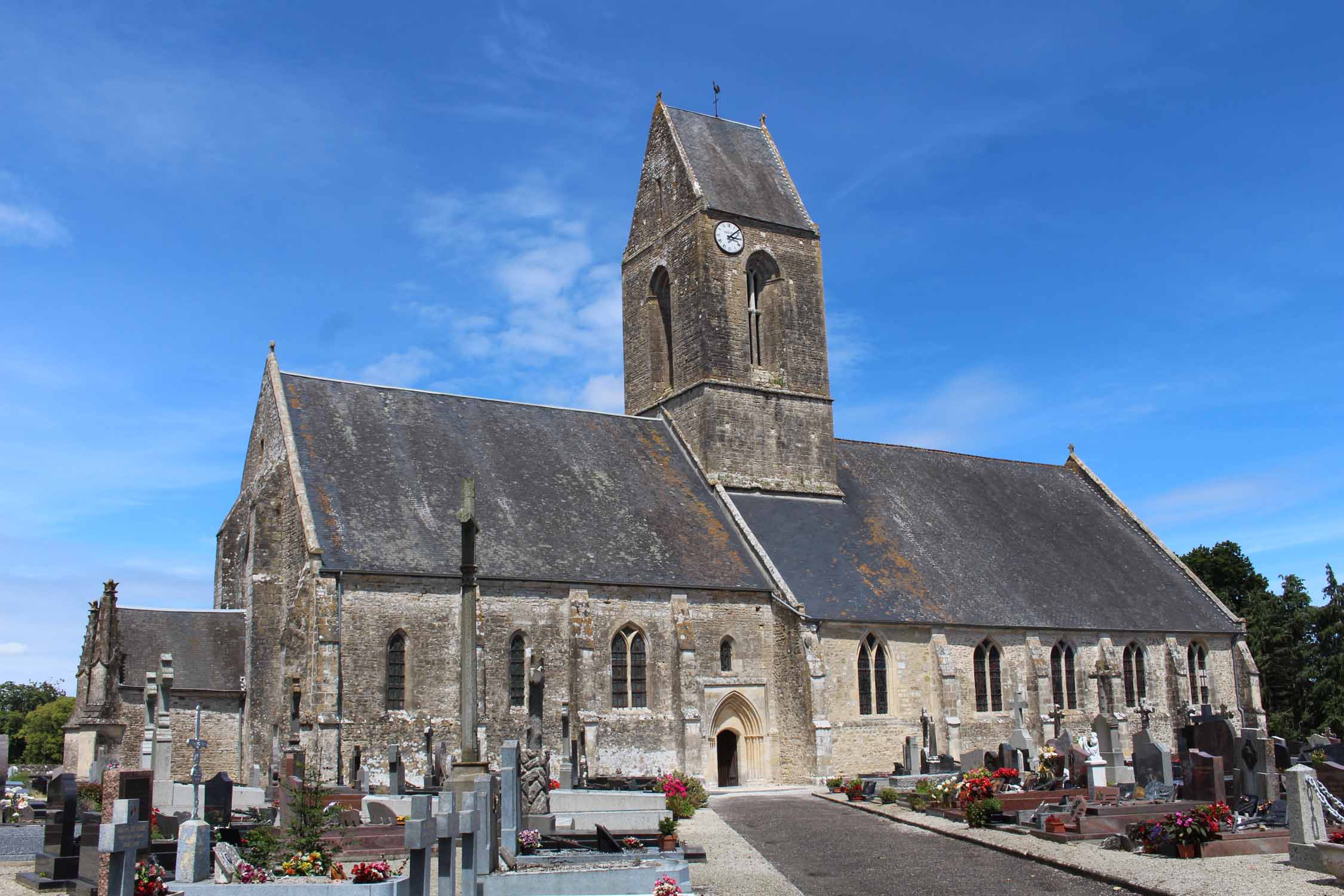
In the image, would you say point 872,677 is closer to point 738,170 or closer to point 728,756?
point 728,756

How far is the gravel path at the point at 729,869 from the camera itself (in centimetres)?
1364

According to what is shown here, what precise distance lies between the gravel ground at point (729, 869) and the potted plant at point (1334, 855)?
5990mm

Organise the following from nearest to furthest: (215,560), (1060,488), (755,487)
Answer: (215,560) → (755,487) → (1060,488)

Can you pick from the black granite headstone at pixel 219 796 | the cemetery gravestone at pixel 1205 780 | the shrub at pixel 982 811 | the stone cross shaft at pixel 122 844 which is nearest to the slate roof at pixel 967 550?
the shrub at pixel 982 811

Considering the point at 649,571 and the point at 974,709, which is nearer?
the point at 649,571

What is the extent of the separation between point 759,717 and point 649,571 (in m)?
4.78

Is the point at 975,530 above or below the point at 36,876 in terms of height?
above

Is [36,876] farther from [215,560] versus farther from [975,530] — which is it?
[975,530]

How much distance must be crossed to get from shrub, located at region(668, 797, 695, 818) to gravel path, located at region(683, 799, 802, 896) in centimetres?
104

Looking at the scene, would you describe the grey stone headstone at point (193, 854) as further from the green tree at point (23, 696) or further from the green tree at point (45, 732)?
the green tree at point (23, 696)

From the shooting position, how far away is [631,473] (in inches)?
1331

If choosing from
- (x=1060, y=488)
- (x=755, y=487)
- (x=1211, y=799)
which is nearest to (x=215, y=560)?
(x=755, y=487)

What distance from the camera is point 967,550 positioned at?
36531 mm

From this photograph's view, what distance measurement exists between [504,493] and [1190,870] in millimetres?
20047
